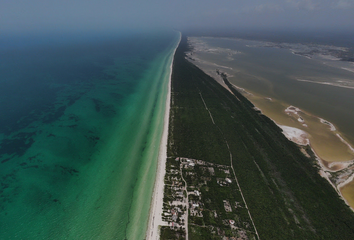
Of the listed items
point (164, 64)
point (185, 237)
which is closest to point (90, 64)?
point (164, 64)

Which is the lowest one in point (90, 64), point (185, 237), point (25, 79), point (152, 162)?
point (185, 237)

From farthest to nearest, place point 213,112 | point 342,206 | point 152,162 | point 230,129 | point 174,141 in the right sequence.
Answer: point 213,112 → point 230,129 → point 174,141 → point 152,162 → point 342,206

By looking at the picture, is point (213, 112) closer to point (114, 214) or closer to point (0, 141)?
point (114, 214)

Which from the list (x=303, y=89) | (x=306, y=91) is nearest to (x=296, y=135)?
(x=306, y=91)

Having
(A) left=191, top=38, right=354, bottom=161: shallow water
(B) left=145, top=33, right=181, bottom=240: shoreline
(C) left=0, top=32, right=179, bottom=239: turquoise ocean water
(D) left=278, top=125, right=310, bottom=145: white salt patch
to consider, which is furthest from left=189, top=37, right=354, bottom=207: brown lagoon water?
(C) left=0, top=32, right=179, bottom=239: turquoise ocean water

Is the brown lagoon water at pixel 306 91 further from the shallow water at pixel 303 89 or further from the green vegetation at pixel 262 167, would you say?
the green vegetation at pixel 262 167

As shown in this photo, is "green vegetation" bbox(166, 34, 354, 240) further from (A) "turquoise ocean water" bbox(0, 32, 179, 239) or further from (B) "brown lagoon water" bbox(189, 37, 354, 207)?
(A) "turquoise ocean water" bbox(0, 32, 179, 239)

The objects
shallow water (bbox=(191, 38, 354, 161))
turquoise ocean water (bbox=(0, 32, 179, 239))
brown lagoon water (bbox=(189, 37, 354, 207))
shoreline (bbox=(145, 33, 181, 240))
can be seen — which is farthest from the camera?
shallow water (bbox=(191, 38, 354, 161))

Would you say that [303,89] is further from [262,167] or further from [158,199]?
[158,199]
